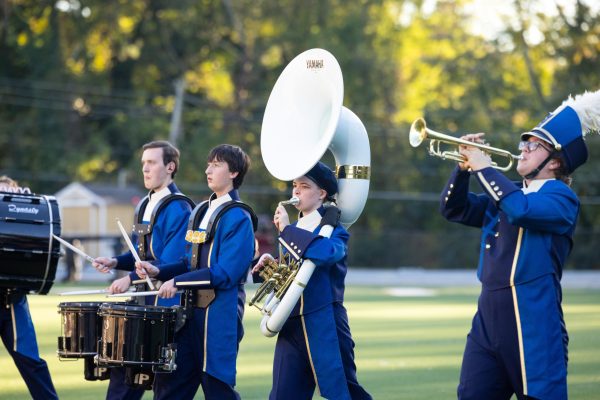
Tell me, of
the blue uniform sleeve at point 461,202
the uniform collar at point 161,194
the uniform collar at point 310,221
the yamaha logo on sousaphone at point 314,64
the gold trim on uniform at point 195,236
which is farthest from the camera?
the uniform collar at point 161,194

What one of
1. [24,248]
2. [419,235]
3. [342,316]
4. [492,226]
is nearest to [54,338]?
[24,248]

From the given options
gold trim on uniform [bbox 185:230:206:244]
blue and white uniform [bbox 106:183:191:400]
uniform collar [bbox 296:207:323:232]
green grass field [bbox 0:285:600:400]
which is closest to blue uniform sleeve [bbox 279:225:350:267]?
uniform collar [bbox 296:207:323:232]

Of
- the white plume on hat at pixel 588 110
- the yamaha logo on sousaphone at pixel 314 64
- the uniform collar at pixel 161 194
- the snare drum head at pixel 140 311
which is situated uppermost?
the yamaha logo on sousaphone at pixel 314 64

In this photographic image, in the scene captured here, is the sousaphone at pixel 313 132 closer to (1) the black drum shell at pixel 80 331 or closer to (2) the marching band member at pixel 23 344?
(1) the black drum shell at pixel 80 331

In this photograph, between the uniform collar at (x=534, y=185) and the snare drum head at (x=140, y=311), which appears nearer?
the uniform collar at (x=534, y=185)

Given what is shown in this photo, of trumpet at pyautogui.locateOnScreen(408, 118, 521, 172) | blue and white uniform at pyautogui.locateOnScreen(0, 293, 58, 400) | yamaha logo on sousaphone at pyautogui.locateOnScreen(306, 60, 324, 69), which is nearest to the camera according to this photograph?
trumpet at pyautogui.locateOnScreen(408, 118, 521, 172)

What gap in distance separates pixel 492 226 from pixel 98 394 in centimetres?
446

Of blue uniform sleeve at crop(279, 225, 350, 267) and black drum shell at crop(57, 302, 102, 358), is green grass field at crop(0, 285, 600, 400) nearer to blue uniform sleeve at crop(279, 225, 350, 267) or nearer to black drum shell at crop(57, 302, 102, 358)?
black drum shell at crop(57, 302, 102, 358)

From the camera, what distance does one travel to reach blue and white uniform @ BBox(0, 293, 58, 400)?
7.50 metres

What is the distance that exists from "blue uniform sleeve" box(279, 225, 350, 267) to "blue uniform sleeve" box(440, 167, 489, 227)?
2.16 feet

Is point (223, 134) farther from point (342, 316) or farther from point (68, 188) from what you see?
point (342, 316)

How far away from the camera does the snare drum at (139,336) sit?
6227 millimetres

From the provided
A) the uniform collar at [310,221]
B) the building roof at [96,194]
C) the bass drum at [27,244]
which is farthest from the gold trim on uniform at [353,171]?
the building roof at [96,194]

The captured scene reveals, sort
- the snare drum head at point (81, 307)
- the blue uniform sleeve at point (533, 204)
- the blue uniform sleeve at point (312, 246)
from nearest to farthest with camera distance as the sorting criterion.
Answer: the blue uniform sleeve at point (533, 204), the blue uniform sleeve at point (312, 246), the snare drum head at point (81, 307)
